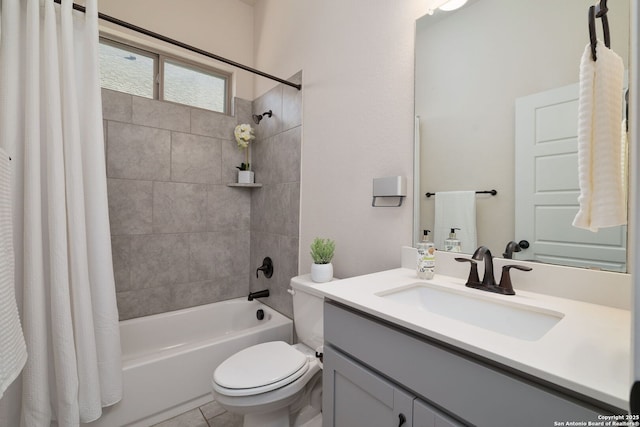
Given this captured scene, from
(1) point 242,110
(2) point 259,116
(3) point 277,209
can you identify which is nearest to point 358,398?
(3) point 277,209

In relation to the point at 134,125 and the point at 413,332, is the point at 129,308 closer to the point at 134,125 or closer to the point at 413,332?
the point at 134,125

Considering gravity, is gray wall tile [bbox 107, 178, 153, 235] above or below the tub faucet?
above

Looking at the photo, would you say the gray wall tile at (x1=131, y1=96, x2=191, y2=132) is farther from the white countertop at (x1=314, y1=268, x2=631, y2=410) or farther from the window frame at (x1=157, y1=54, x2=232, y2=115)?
the white countertop at (x1=314, y1=268, x2=631, y2=410)

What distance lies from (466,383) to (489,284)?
47cm

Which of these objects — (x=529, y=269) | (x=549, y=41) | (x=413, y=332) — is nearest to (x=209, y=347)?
(x=413, y=332)

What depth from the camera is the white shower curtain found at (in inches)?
46.9

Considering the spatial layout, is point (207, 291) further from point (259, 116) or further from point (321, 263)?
point (259, 116)

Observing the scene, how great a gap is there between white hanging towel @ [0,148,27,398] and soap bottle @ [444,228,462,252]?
125 centimetres

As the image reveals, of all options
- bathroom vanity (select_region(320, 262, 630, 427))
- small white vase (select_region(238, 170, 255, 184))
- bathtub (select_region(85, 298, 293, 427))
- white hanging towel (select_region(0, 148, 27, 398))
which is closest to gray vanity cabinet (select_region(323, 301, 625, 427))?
bathroom vanity (select_region(320, 262, 630, 427))

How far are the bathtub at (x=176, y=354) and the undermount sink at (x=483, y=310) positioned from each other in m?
1.20

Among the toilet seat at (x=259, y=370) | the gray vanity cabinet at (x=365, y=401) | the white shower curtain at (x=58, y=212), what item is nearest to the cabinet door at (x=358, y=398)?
the gray vanity cabinet at (x=365, y=401)

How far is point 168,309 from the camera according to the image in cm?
215

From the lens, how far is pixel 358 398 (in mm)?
842

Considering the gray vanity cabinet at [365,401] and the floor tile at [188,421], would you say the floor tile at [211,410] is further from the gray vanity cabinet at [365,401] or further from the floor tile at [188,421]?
the gray vanity cabinet at [365,401]
